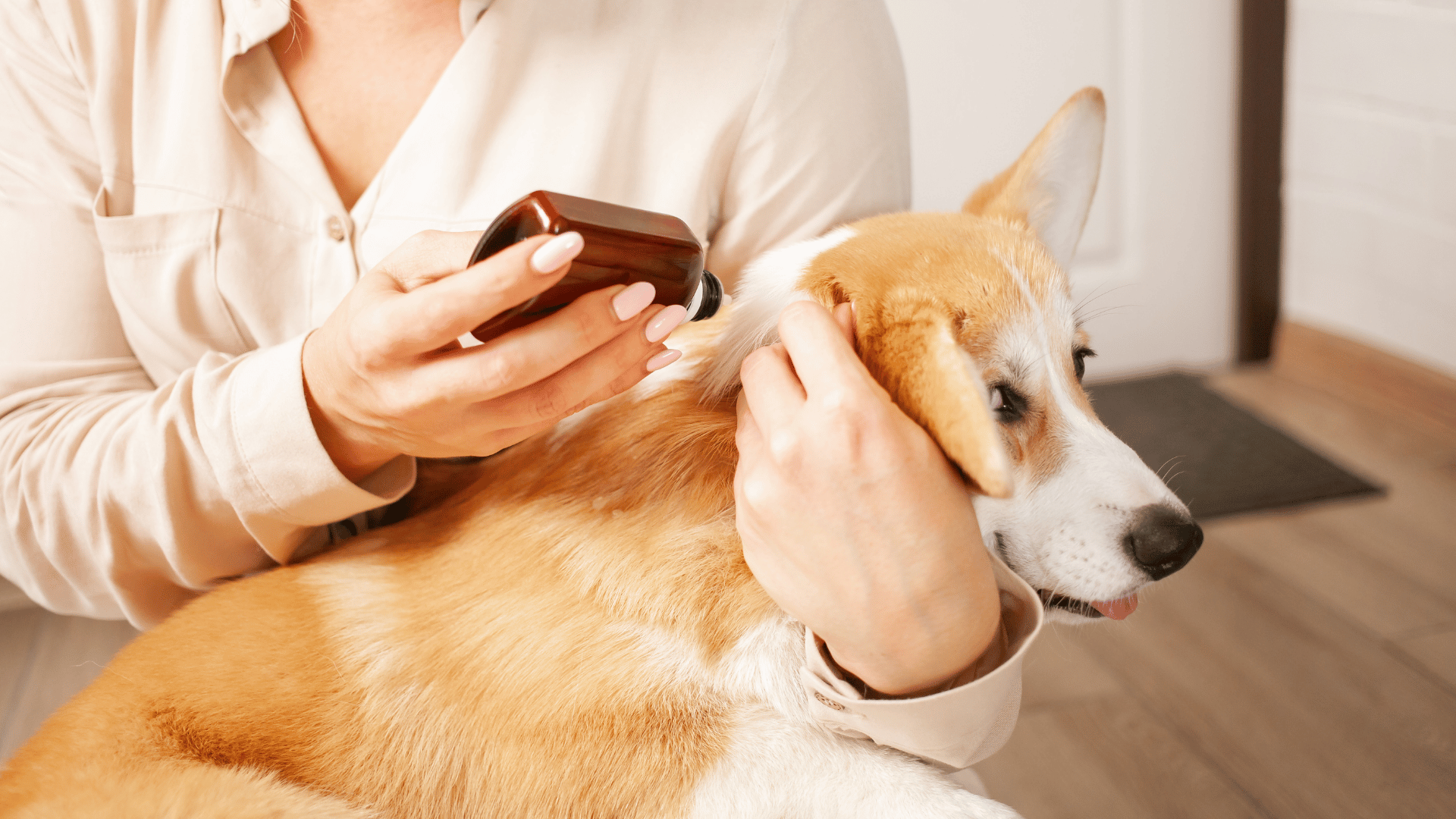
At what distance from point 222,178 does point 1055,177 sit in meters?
0.78

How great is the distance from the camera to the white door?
258 centimetres

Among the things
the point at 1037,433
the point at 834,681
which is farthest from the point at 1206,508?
the point at 834,681

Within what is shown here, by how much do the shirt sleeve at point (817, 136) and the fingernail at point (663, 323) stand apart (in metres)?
0.35

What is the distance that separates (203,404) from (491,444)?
0.24 metres

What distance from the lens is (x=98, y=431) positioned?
78 centimetres

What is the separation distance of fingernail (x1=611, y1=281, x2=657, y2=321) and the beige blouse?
11.5 inches

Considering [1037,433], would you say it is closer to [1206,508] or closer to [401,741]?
[401,741]

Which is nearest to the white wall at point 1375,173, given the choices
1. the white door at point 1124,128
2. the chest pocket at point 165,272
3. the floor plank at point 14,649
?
the white door at point 1124,128

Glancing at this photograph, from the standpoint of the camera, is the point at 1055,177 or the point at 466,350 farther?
the point at 1055,177

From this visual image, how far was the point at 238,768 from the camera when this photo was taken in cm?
66

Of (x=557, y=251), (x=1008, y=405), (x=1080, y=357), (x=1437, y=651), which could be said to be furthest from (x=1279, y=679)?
(x=557, y=251)

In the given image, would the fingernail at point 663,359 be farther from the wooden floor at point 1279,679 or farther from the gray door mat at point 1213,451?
the gray door mat at point 1213,451

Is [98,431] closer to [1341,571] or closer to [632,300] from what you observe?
[632,300]

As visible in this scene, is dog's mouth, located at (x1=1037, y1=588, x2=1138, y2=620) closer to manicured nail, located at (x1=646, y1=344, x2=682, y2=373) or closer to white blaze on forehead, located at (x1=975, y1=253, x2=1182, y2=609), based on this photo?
white blaze on forehead, located at (x1=975, y1=253, x2=1182, y2=609)
